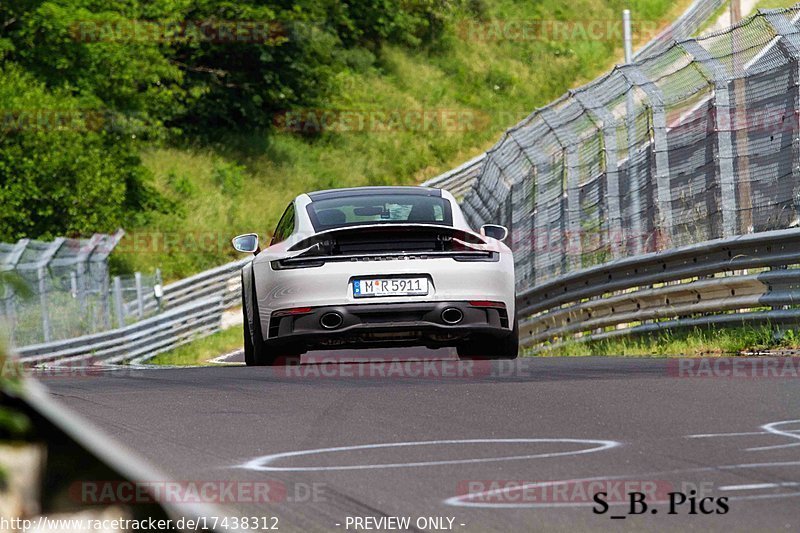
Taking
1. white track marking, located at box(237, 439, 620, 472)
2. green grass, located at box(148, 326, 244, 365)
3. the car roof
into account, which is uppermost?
the car roof

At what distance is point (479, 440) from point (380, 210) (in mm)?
5254

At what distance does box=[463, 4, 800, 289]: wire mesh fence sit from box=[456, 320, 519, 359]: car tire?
9.15 feet

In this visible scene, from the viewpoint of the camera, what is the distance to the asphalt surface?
484 centimetres

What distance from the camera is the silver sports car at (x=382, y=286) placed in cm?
1095

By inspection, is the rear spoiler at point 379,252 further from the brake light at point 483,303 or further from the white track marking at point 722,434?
the white track marking at point 722,434

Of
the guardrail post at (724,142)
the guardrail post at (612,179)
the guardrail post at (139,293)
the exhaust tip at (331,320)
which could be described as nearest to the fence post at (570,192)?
the guardrail post at (612,179)

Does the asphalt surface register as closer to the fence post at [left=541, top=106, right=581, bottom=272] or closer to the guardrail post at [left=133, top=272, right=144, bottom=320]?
the fence post at [left=541, top=106, right=581, bottom=272]

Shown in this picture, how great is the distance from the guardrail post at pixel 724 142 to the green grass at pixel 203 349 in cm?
1489

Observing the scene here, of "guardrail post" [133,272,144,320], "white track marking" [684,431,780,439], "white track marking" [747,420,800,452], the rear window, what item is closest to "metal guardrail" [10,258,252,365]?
"guardrail post" [133,272,144,320]

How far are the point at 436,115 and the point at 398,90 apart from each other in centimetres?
185

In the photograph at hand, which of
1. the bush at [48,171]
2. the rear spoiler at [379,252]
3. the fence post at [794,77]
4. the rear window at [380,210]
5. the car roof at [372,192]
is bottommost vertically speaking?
the rear spoiler at [379,252]

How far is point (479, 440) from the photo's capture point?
22.0ft

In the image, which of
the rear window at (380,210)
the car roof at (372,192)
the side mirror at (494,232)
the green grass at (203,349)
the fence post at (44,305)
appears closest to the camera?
the rear window at (380,210)

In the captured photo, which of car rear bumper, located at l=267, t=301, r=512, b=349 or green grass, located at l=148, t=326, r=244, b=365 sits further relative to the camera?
green grass, located at l=148, t=326, r=244, b=365
